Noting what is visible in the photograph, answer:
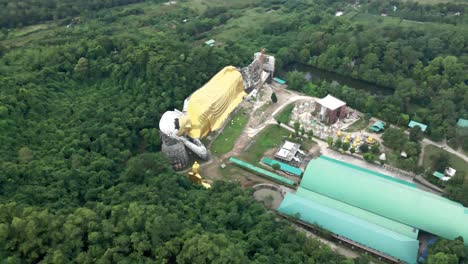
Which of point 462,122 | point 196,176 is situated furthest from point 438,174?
point 196,176

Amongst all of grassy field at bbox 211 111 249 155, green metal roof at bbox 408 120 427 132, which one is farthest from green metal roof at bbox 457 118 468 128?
grassy field at bbox 211 111 249 155

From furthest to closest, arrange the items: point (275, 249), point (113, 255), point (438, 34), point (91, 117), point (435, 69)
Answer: point (438, 34) → point (435, 69) → point (91, 117) → point (275, 249) → point (113, 255)

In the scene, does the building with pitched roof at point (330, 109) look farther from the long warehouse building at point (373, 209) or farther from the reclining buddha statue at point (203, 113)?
the reclining buddha statue at point (203, 113)

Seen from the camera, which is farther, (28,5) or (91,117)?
(28,5)

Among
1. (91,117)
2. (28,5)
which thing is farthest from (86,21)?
(91,117)

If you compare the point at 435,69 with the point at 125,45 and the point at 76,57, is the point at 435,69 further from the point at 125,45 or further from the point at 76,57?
the point at 76,57

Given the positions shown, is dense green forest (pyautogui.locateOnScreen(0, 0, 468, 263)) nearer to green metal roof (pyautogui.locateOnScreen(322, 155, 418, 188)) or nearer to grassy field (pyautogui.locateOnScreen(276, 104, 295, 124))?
grassy field (pyautogui.locateOnScreen(276, 104, 295, 124))
